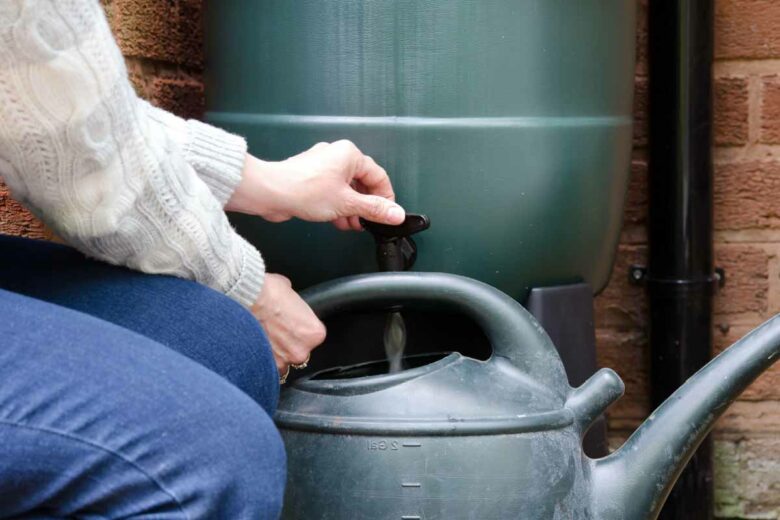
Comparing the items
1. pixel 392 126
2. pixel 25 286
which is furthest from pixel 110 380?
pixel 392 126

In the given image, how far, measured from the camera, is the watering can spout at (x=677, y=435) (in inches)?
43.2

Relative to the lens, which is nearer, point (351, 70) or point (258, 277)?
point (258, 277)

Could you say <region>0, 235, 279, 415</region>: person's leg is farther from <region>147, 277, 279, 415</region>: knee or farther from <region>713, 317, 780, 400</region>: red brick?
<region>713, 317, 780, 400</region>: red brick

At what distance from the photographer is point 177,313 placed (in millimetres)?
886

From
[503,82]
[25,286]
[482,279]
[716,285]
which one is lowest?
[716,285]

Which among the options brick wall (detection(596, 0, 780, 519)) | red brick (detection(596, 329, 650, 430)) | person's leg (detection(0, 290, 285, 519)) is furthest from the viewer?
red brick (detection(596, 329, 650, 430))

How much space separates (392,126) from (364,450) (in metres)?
0.37

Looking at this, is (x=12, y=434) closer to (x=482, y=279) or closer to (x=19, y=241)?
(x=19, y=241)

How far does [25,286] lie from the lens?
0.93 m

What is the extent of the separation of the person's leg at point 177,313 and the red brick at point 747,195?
1.06m

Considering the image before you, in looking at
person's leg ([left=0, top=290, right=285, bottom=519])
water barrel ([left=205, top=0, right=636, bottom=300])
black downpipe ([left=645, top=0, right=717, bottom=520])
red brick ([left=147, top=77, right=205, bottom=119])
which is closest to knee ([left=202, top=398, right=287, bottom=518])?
person's leg ([left=0, top=290, right=285, bottom=519])

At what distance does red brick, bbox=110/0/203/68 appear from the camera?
1.40 metres

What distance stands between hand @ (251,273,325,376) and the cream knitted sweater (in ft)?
0.19

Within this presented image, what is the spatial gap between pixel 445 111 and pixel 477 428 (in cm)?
37
